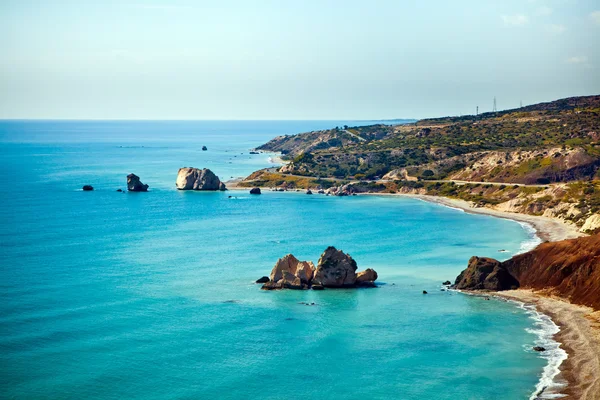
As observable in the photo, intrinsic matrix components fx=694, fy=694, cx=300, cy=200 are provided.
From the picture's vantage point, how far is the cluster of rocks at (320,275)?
91.5 metres

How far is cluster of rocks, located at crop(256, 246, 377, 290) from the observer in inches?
3602

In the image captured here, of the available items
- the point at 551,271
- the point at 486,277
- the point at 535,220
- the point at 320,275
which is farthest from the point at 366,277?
the point at 535,220

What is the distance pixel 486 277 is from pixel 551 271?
27.0ft

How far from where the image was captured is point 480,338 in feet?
238

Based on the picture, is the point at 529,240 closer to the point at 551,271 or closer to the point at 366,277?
the point at 551,271

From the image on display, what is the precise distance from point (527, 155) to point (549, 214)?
51770mm

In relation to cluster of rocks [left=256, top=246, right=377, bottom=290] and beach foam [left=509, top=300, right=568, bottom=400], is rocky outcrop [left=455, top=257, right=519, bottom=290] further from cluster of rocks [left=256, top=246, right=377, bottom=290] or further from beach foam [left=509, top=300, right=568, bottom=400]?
cluster of rocks [left=256, top=246, right=377, bottom=290]

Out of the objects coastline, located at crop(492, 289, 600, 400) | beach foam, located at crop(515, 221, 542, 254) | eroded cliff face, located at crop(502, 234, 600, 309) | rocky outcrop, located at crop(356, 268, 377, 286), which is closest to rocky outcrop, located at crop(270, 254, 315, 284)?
rocky outcrop, located at crop(356, 268, 377, 286)

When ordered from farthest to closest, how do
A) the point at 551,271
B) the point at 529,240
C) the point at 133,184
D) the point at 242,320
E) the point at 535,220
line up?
the point at 133,184
the point at 535,220
the point at 529,240
the point at 551,271
the point at 242,320

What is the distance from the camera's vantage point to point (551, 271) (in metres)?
89.7

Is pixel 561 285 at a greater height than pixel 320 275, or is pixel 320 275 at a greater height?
pixel 320 275

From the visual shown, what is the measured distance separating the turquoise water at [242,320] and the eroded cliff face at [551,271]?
5.03m

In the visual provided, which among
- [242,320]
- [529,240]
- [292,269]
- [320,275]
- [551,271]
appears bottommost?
[242,320]

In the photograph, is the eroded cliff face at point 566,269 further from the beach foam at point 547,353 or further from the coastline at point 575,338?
the beach foam at point 547,353
